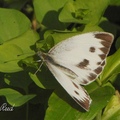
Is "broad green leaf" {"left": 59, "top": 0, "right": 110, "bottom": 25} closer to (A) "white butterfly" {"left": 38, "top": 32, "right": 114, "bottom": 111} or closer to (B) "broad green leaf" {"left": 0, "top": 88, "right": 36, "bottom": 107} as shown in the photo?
(A) "white butterfly" {"left": 38, "top": 32, "right": 114, "bottom": 111}

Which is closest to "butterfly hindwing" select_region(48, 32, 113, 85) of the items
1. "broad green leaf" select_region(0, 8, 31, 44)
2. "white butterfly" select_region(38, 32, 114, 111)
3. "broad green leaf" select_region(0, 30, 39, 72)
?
"white butterfly" select_region(38, 32, 114, 111)

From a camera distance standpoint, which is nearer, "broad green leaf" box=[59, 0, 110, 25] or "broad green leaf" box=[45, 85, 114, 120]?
"broad green leaf" box=[45, 85, 114, 120]

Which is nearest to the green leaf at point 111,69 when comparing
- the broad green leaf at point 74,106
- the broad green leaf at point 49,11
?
the broad green leaf at point 74,106

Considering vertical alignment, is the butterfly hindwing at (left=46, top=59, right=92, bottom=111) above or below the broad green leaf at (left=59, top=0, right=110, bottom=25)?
below

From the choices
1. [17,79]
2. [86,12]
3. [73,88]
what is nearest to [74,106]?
[73,88]

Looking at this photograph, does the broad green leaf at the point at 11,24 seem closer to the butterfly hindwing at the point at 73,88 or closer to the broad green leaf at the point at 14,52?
the broad green leaf at the point at 14,52

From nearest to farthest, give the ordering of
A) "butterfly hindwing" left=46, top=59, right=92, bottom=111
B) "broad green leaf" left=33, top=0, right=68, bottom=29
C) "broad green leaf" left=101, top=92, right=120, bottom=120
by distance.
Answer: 1. "butterfly hindwing" left=46, top=59, right=92, bottom=111
2. "broad green leaf" left=101, top=92, right=120, bottom=120
3. "broad green leaf" left=33, top=0, right=68, bottom=29
